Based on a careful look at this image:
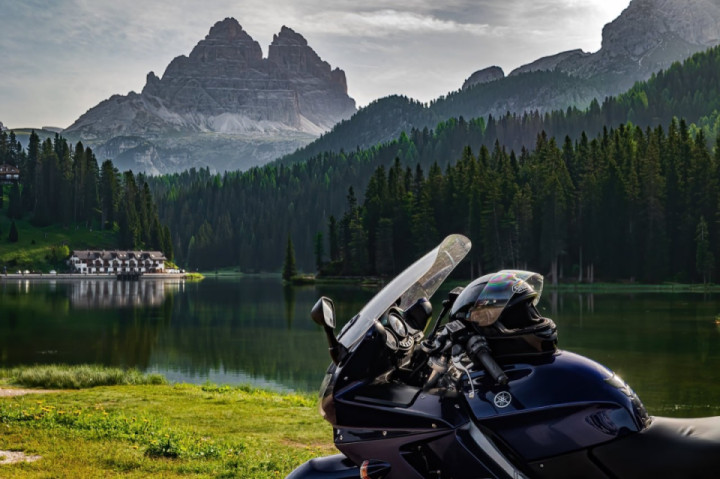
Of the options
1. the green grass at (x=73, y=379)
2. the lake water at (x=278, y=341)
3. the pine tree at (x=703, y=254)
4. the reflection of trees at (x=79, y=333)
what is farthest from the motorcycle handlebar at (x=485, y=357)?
the pine tree at (x=703, y=254)

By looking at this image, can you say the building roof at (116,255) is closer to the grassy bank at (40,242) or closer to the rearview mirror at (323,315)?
the grassy bank at (40,242)

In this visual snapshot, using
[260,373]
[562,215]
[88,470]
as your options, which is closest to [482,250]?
[562,215]

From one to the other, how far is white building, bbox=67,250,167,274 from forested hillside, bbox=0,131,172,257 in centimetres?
461

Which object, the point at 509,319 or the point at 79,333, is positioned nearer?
the point at 509,319

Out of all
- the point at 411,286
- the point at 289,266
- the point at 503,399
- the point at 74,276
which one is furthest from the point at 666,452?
the point at 74,276

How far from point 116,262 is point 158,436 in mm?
139657

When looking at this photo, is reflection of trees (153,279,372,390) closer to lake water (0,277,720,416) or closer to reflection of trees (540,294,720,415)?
lake water (0,277,720,416)

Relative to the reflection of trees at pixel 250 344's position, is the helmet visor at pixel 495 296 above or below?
above

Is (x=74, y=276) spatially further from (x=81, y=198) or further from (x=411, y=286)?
(x=411, y=286)

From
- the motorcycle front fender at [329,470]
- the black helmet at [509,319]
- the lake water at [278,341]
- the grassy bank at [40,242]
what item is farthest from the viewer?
the grassy bank at [40,242]

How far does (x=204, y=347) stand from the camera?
34.0 metres

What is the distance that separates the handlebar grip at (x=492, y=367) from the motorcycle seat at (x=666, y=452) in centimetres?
57

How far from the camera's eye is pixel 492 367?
3770mm

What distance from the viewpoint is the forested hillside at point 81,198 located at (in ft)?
494
